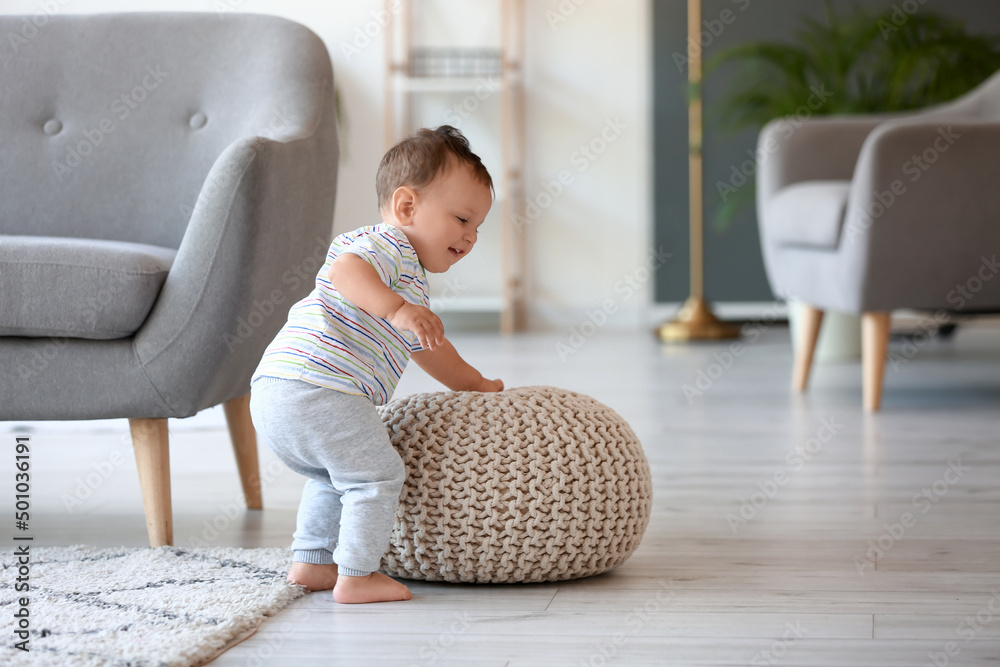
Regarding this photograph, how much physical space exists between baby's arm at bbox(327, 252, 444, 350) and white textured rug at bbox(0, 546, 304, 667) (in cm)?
30

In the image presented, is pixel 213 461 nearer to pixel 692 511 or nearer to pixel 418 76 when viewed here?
pixel 692 511

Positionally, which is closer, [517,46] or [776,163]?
[776,163]

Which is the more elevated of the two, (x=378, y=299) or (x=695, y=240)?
(x=378, y=299)

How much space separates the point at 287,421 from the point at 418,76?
3.72 metres

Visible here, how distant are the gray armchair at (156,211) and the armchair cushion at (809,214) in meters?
1.30

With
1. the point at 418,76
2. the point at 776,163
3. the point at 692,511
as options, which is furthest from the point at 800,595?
the point at 418,76

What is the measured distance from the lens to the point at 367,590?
3.65 feet

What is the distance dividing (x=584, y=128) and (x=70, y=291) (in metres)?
3.60

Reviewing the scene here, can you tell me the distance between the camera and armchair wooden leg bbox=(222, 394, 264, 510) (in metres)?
1.56

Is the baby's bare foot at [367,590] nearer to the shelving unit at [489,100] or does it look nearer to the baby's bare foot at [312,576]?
the baby's bare foot at [312,576]

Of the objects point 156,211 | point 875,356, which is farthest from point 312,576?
point 875,356

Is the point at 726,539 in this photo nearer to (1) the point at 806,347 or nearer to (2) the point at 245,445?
(2) the point at 245,445

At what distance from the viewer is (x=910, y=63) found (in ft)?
11.5

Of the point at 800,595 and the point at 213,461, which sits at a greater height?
the point at 800,595
